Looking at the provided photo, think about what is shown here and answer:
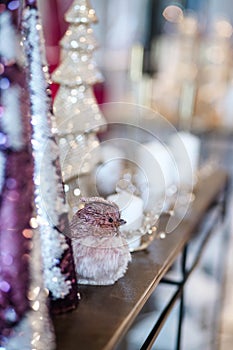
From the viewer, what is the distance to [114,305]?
0.68m

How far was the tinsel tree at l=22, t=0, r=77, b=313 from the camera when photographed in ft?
2.05

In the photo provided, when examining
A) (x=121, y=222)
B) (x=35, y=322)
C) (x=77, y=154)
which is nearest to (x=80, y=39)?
(x=77, y=154)

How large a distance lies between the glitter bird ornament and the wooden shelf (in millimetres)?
20

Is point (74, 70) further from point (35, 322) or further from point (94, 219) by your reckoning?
point (35, 322)

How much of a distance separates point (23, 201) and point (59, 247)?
0.35 feet

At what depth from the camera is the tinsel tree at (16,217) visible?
55 cm

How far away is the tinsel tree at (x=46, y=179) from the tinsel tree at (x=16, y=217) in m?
0.05

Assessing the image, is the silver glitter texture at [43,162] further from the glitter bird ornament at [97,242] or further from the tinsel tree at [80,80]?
the tinsel tree at [80,80]

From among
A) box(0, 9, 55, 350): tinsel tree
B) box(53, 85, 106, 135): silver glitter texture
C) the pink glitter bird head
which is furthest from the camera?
box(53, 85, 106, 135): silver glitter texture

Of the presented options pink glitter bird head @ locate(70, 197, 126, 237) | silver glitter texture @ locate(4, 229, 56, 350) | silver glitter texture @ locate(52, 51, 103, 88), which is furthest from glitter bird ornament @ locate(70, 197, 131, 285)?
silver glitter texture @ locate(52, 51, 103, 88)

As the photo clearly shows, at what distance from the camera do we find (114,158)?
952 mm

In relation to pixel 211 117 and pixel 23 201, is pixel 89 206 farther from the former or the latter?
pixel 211 117

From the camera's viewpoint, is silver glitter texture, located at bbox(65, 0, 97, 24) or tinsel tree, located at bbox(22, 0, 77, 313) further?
silver glitter texture, located at bbox(65, 0, 97, 24)

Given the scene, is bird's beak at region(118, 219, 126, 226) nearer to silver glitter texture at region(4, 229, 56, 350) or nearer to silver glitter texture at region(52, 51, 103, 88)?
silver glitter texture at region(4, 229, 56, 350)
